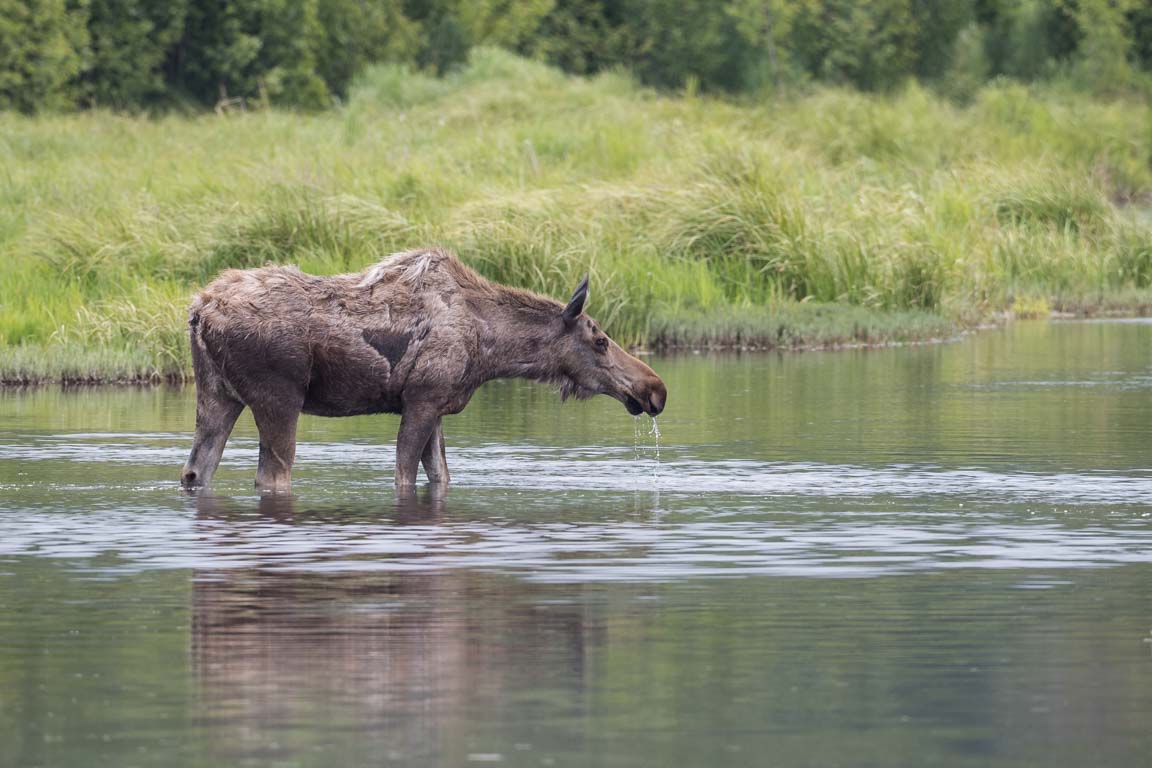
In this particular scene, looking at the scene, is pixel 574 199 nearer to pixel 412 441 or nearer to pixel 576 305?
pixel 576 305

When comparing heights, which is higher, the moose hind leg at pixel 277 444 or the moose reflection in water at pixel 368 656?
the moose hind leg at pixel 277 444

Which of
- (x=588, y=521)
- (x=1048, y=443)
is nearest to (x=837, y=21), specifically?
(x=1048, y=443)

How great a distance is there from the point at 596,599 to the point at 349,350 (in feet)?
14.7

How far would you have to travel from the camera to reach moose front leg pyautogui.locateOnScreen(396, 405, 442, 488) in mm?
14539

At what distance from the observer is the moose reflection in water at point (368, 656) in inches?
303

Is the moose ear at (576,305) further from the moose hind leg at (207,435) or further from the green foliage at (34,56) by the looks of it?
the green foliage at (34,56)

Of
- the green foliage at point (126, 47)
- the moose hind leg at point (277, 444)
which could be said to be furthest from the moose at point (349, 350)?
the green foliage at point (126, 47)

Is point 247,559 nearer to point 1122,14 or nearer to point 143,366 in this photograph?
point 143,366

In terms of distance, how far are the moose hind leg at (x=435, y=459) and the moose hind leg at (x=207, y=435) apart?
1.22 m

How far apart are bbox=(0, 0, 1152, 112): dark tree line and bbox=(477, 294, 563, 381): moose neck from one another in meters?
43.4

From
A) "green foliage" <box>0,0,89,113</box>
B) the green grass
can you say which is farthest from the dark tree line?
the green grass

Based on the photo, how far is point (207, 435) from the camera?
14.5m

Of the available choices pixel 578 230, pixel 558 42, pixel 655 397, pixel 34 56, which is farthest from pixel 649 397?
pixel 558 42

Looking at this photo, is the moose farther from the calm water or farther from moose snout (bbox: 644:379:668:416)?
moose snout (bbox: 644:379:668:416)
